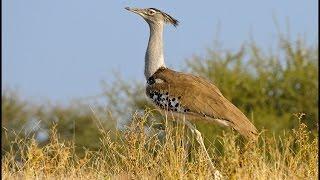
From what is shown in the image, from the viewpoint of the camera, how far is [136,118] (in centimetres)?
658

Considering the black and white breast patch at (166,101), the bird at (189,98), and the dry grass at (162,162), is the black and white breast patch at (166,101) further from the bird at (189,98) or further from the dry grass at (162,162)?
the dry grass at (162,162)

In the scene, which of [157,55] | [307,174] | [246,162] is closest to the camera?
[246,162]

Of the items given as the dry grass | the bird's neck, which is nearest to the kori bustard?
the bird's neck

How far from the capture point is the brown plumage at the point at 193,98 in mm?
7910

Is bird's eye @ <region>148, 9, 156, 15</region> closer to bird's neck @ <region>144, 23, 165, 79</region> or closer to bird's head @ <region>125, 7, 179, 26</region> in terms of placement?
bird's head @ <region>125, 7, 179, 26</region>

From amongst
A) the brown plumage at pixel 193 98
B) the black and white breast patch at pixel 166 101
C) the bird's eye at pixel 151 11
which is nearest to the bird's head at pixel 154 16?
the bird's eye at pixel 151 11

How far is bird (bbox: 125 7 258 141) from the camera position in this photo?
310 inches

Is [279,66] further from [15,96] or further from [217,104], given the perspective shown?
[217,104]

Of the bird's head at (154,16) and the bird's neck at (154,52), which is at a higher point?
the bird's head at (154,16)

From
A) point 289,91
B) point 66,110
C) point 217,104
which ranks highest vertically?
point 217,104

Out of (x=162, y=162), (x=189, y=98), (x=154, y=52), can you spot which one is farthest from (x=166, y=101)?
(x=162, y=162)

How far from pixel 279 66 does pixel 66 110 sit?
5142 mm

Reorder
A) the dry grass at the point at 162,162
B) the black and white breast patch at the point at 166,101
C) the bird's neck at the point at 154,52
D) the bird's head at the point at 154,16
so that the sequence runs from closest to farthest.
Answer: the dry grass at the point at 162,162
the black and white breast patch at the point at 166,101
the bird's neck at the point at 154,52
the bird's head at the point at 154,16

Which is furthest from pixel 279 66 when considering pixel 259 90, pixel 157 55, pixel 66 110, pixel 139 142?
pixel 139 142
